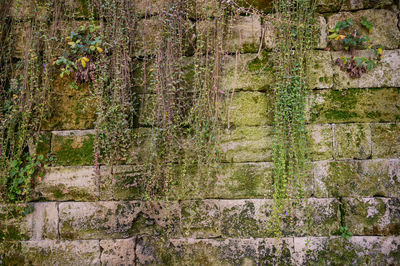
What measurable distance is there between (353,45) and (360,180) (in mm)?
1370

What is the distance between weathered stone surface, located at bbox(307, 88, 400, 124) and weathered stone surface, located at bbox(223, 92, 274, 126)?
17.0 inches

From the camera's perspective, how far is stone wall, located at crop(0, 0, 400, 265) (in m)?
2.79

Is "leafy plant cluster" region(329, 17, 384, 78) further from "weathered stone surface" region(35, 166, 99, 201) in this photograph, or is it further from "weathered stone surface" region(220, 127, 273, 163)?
"weathered stone surface" region(35, 166, 99, 201)

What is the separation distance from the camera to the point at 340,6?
9.55 feet

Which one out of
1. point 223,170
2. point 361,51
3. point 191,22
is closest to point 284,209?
point 223,170

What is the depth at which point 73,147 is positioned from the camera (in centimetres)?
298

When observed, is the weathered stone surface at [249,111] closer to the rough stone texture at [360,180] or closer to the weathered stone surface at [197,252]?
the rough stone texture at [360,180]

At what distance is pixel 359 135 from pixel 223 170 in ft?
4.70

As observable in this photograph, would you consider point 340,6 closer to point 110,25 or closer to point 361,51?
point 361,51

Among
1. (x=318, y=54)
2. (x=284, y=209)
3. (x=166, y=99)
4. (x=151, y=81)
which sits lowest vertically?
(x=284, y=209)

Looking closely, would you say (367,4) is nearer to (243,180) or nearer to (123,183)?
(243,180)

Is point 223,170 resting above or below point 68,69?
below

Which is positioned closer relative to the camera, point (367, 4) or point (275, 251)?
point (275, 251)

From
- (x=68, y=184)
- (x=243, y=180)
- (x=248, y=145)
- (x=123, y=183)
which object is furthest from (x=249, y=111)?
(x=68, y=184)
